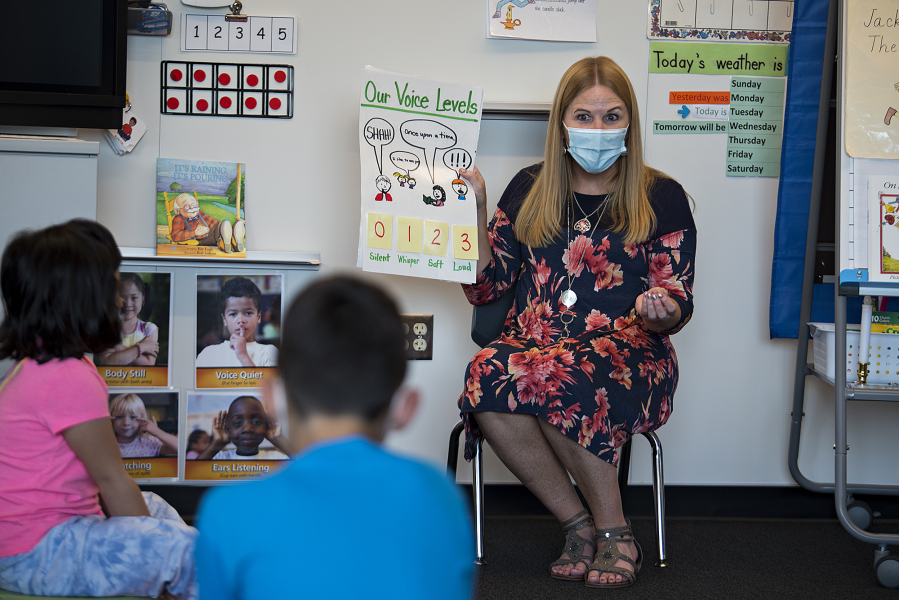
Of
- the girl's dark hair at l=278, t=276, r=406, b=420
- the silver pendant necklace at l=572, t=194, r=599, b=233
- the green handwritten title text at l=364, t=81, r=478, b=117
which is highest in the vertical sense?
the green handwritten title text at l=364, t=81, r=478, b=117

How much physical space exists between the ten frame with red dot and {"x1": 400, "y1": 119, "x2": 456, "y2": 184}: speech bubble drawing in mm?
420

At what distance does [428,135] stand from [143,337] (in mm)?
1034

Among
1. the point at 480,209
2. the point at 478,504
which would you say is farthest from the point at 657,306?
the point at 478,504

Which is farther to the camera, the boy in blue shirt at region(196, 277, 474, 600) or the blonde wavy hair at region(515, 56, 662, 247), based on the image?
the blonde wavy hair at region(515, 56, 662, 247)

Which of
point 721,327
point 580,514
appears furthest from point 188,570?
point 721,327

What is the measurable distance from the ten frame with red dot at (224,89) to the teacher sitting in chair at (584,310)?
654 millimetres

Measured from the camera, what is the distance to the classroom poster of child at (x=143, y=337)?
2.21 metres

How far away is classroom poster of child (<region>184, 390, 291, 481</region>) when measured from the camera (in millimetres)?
2258

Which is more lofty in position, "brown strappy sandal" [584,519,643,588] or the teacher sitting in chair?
the teacher sitting in chair

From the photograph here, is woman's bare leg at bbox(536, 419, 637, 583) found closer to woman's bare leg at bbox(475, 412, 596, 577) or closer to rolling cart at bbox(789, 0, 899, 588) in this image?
woman's bare leg at bbox(475, 412, 596, 577)

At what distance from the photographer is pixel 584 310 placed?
6.47 feet

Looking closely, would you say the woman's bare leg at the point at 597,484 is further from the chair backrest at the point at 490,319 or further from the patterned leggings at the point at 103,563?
the patterned leggings at the point at 103,563

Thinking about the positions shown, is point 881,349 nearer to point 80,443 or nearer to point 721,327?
point 721,327

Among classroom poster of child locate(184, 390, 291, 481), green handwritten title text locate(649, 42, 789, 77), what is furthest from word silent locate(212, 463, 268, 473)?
green handwritten title text locate(649, 42, 789, 77)
